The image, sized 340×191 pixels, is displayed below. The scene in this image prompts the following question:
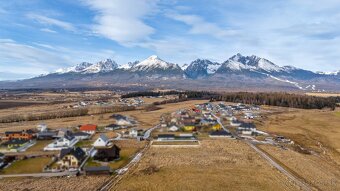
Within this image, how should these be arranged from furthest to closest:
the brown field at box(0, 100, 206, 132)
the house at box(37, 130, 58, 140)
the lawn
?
the brown field at box(0, 100, 206, 132), the house at box(37, 130, 58, 140), the lawn

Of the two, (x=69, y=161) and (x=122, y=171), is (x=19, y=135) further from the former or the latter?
(x=122, y=171)

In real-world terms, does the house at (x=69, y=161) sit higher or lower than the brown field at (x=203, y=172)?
higher

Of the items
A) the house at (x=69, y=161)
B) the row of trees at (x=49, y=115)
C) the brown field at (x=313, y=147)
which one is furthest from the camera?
the row of trees at (x=49, y=115)

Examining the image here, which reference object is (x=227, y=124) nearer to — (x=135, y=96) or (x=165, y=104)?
(x=165, y=104)

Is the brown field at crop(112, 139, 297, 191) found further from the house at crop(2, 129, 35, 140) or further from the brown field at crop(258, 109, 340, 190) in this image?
the house at crop(2, 129, 35, 140)

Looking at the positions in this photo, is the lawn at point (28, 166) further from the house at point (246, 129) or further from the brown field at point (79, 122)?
the house at point (246, 129)

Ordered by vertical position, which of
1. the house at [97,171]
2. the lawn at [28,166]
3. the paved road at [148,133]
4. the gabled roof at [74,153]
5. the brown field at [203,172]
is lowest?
the paved road at [148,133]

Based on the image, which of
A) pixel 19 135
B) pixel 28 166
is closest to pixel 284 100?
pixel 19 135

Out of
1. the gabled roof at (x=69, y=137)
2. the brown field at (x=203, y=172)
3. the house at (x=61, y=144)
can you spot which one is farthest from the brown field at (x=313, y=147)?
the gabled roof at (x=69, y=137)

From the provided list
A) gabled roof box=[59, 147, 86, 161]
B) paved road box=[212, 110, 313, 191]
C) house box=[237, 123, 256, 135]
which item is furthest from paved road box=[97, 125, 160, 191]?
house box=[237, 123, 256, 135]
